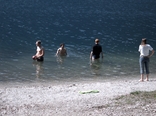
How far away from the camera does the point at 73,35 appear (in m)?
33.0

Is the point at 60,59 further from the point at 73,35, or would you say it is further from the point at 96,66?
the point at 73,35

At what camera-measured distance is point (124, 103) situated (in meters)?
12.7

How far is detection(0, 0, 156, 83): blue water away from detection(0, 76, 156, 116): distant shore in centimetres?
418

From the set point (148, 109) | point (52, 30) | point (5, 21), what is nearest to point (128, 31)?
point (52, 30)

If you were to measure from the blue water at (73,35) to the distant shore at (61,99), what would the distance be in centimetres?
418

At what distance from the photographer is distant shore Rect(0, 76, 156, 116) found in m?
12.0

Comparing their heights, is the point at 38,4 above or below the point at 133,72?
above

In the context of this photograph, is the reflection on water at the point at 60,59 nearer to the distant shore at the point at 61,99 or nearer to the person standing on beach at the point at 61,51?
the person standing on beach at the point at 61,51

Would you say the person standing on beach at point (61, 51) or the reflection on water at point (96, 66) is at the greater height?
the person standing on beach at point (61, 51)

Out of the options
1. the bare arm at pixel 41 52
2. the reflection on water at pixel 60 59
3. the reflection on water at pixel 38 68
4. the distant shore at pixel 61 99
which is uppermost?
the bare arm at pixel 41 52

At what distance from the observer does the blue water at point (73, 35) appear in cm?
2145

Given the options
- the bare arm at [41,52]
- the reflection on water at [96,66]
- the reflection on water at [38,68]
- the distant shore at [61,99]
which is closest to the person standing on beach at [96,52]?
the reflection on water at [96,66]

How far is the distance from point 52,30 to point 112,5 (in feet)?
75.0

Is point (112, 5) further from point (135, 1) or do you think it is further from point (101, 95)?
point (101, 95)
